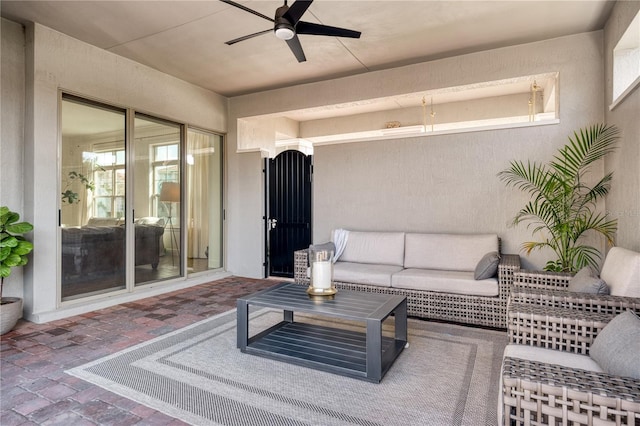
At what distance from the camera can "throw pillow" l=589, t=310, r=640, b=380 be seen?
1.44 m

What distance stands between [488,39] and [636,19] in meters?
1.42

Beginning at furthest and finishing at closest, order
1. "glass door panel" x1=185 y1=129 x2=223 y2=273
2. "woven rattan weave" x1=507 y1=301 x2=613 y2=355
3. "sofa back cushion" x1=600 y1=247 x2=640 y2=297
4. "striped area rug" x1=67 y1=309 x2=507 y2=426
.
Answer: "glass door panel" x1=185 y1=129 x2=223 y2=273
"sofa back cushion" x1=600 y1=247 x2=640 y2=297
"striped area rug" x1=67 y1=309 x2=507 y2=426
"woven rattan weave" x1=507 y1=301 x2=613 y2=355

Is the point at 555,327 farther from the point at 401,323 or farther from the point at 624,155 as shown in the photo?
the point at 624,155

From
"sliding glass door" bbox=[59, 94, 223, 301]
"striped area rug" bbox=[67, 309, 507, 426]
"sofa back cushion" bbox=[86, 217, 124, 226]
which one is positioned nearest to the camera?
"striped area rug" bbox=[67, 309, 507, 426]

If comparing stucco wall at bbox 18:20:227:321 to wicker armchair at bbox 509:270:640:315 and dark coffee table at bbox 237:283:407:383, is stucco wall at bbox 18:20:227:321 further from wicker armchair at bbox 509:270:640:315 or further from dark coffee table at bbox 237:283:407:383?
wicker armchair at bbox 509:270:640:315

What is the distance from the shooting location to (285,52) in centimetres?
449

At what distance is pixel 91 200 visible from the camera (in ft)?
14.1

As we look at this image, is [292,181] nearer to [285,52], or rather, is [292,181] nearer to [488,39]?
[285,52]

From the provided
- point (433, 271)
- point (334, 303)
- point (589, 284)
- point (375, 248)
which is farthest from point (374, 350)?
point (375, 248)

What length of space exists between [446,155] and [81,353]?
439 centimetres

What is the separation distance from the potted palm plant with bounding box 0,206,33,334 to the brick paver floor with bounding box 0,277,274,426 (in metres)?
0.14

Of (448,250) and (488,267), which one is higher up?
(448,250)

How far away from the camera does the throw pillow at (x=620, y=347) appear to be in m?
1.44

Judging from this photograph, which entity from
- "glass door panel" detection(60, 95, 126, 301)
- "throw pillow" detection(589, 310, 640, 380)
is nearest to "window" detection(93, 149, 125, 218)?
"glass door panel" detection(60, 95, 126, 301)
